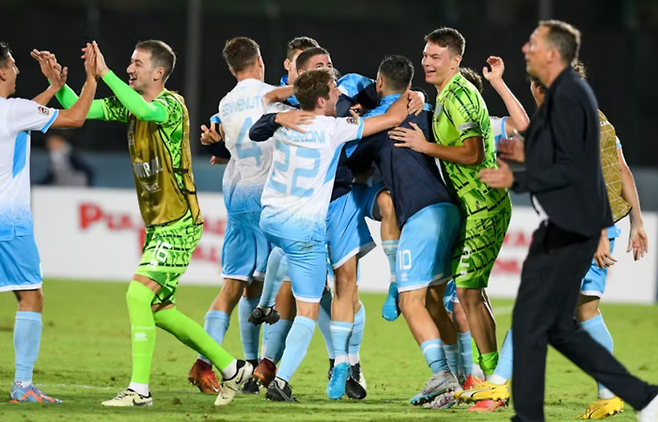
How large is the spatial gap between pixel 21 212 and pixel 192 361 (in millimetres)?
3048

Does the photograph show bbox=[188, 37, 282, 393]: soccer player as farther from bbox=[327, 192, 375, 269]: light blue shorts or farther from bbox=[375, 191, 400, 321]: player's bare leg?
bbox=[375, 191, 400, 321]: player's bare leg

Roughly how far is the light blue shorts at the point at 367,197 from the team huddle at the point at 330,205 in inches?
5.6

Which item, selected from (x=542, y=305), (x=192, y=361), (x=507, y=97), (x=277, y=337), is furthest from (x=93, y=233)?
(x=542, y=305)

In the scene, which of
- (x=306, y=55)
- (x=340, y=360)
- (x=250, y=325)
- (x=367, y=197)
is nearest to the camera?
(x=340, y=360)

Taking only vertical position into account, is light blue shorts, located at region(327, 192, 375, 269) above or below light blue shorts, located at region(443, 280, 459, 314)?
above

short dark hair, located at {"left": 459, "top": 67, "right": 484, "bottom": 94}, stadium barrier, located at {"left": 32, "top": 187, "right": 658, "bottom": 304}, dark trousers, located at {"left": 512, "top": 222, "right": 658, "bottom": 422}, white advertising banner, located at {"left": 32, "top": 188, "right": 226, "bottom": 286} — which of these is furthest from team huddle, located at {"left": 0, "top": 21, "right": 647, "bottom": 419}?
white advertising banner, located at {"left": 32, "top": 188, "right": 226, "bottom": 286}

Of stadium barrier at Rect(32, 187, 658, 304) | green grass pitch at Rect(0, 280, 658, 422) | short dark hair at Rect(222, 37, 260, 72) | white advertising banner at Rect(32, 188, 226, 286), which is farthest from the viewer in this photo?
white advertising banner at Rect(32, 188, 226, 286)

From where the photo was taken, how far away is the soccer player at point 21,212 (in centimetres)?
673

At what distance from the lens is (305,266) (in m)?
6.91

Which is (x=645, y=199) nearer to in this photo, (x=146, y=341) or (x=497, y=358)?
(x=497, y=358)

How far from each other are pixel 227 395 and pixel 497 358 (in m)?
1.74

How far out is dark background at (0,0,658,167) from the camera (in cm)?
1850

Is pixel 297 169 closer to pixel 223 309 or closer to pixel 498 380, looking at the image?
pixel 223 309

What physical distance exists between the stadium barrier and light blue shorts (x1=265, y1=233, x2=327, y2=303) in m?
8.71
